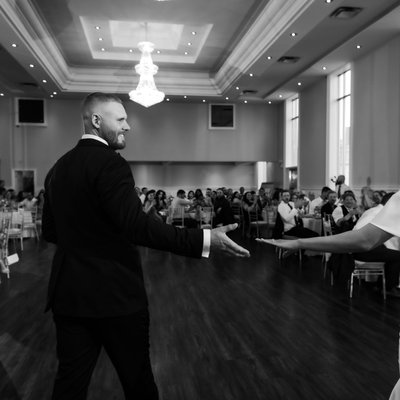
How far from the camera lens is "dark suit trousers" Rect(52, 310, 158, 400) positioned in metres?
1.53

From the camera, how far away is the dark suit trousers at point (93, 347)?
5.01 feet

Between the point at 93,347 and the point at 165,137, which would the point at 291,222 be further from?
the point at 165,137

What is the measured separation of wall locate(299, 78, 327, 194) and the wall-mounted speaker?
369 inches

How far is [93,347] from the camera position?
160cm

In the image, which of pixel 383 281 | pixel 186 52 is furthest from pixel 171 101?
pixel 383 281

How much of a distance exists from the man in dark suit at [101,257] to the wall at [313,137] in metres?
12.1

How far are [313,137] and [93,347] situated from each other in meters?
13.0

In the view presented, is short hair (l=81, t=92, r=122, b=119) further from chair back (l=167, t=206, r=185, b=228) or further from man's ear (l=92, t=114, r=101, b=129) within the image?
chair back (l=167, t=206, r=185, b=228)

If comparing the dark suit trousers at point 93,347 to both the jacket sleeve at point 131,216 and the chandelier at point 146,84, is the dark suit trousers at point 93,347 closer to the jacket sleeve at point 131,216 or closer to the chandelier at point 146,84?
the jacket sleeve at point 131,216

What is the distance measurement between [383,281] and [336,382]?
2386 mm

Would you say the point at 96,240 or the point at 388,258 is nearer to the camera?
the point at 96,240

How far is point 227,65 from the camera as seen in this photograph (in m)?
12.8

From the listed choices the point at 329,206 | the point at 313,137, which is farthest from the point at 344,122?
the point at 329,206

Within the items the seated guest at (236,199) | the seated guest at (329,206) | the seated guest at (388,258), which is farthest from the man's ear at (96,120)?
the seated guest at (236,199)
